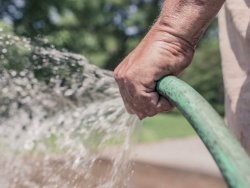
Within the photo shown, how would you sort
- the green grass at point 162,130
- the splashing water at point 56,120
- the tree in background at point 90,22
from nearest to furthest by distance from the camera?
1. the splashing water at point 56,120
2. the tree in background at point 90,22
3. the green grass at point 162,130

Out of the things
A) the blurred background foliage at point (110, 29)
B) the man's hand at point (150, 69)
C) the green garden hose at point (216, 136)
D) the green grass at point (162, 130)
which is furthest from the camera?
the green grass at point (162, 130)

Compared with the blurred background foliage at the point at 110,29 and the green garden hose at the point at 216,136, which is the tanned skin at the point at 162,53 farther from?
the blurred background foliage at the point at 110,29

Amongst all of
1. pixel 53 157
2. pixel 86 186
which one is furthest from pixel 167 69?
pixel 53 157

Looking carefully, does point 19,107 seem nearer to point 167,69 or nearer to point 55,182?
point 55,182

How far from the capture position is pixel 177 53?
1.80m

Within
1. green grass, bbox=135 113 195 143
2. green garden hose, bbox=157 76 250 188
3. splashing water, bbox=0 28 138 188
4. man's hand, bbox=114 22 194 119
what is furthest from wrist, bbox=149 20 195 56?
green grass, bbox=135 113 195 143

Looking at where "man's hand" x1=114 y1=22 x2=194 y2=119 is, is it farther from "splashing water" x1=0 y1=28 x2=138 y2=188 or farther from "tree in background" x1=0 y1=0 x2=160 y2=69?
"tree in background" x1=0 y1=0 x2=160 y2=69

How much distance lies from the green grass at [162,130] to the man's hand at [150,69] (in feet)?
37.2

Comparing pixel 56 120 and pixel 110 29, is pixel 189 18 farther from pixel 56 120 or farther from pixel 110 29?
pixel 110 29

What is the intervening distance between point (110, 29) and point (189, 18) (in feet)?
65.9

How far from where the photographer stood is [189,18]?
1804mm

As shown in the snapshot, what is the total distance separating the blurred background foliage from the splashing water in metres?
7.78

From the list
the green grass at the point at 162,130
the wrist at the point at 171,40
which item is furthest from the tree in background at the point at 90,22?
the wrist at the point at 171,40

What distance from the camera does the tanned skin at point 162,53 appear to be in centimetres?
175
